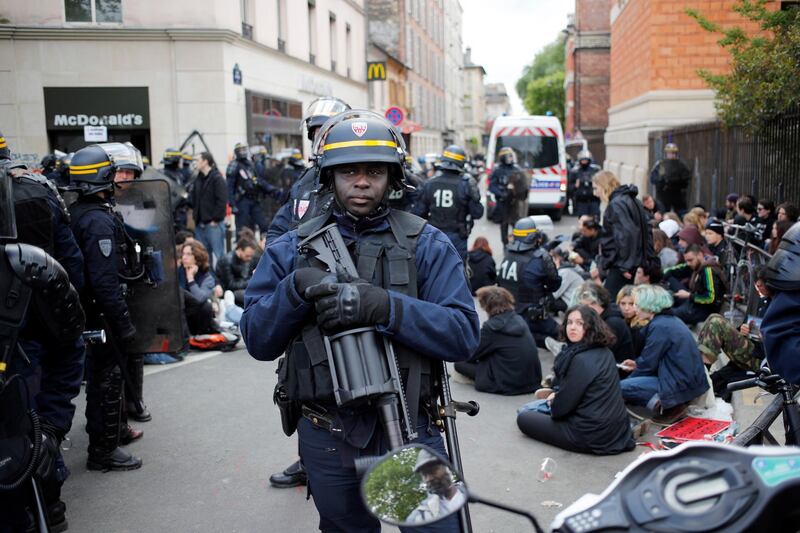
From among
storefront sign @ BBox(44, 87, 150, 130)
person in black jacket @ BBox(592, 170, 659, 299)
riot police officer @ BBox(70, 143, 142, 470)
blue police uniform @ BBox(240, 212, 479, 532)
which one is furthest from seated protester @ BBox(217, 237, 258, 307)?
storefront sign @ BBox(44, 87, 150, 130)

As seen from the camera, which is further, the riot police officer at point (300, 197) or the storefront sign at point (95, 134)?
the storefront sign at point (95, 134)

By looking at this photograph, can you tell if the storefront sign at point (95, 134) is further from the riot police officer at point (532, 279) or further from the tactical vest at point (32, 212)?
the tactical vest at point (32, 212)

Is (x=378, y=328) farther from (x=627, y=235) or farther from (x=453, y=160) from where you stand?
(x=453, y=160)

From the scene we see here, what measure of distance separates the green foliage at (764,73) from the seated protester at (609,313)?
444 cm

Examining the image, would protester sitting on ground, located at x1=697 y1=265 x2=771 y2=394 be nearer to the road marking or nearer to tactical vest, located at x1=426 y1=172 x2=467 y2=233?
tactical vest, located at x1=426 y1=172 x2=467 y2=233

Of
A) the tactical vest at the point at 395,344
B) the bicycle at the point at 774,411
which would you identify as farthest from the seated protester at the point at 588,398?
the tactical vest at the point at 395,344

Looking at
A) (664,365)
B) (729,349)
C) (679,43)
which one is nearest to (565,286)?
(729,349)

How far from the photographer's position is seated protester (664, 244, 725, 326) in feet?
26.7

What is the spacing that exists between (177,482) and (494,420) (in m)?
2.42

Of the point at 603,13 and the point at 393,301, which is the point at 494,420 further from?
the point at 603,13

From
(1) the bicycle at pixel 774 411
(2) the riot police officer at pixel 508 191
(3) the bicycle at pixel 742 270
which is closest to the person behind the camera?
(1) the bicycle at pixel 774 411

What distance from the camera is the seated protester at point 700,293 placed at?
8.13 metres

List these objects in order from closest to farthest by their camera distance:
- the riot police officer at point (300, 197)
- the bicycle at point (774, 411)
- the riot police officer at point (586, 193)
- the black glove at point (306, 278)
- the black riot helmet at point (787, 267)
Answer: the black glove at point (306, 278), the black riot helmet at point (787, 267), the bicycle at point (774, 411), the riot police officer at point (300, 197), the riot police officer at point (586, 193)

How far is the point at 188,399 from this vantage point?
6.62 meters
